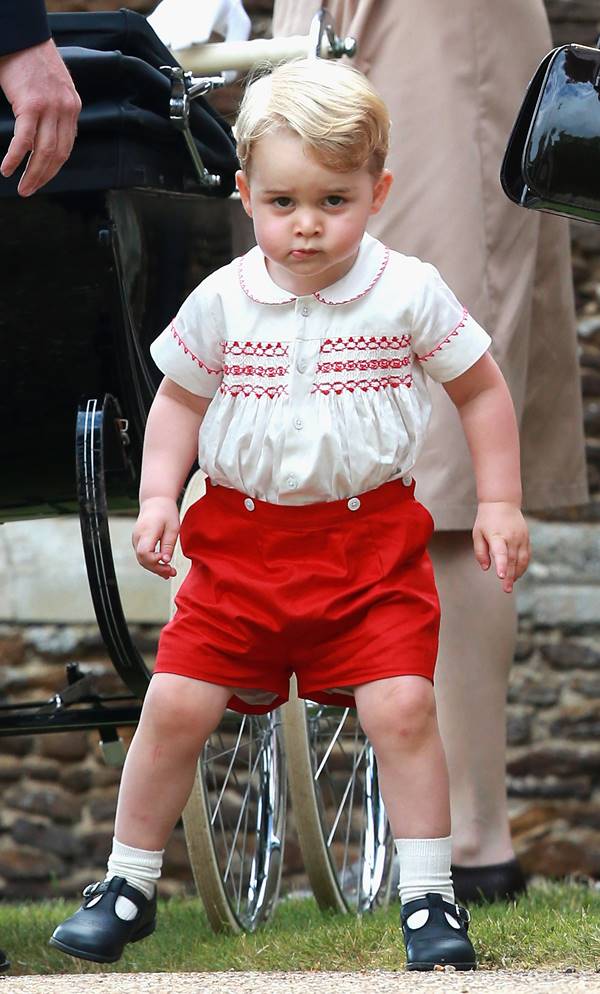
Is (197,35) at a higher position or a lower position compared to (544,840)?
higher

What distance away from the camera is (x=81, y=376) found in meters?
2.51

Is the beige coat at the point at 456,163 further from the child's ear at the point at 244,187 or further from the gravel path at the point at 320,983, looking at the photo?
the gravel path at the point at 320,983

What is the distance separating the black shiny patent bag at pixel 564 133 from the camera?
1.93 m

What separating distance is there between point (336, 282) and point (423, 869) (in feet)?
2.40

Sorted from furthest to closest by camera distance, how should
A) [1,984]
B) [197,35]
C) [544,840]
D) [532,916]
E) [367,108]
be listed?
[544,840] < [197,35] < [532,916] < [367,108] < [1,984]

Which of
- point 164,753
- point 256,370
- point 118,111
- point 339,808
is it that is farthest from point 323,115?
point 339,808

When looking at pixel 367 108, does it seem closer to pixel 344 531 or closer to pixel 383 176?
pixel 383 176

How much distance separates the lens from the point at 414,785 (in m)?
2.03

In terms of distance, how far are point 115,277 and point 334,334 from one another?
0.46 meters

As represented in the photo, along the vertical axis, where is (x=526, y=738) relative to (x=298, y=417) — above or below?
below

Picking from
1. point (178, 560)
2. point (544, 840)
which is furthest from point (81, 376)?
point (544, 840)

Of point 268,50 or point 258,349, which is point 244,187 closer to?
point 258,349

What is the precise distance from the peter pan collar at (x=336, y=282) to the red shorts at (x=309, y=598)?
246 millimetres

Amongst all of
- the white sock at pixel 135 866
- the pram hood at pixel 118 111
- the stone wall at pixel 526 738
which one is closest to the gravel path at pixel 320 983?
the white sock at pixel 135 866
